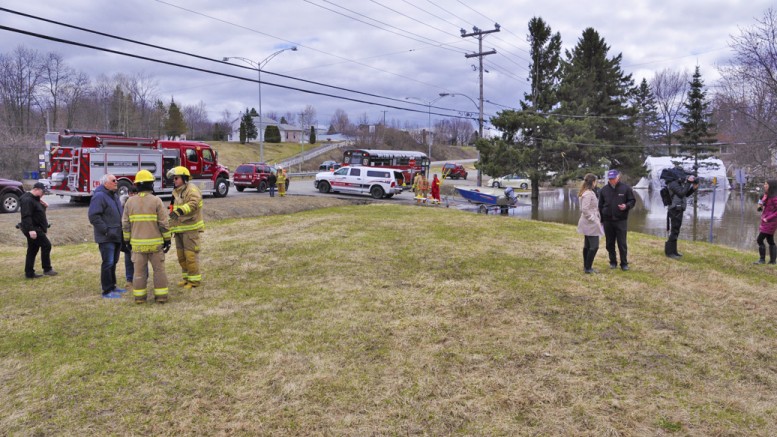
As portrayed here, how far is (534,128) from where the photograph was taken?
40.3 m

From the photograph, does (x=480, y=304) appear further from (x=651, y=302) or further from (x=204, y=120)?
(x=204, y=120)

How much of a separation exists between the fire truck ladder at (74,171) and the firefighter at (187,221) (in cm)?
1502

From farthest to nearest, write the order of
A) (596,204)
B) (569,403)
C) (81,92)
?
(81,92) < (596,204) < (569,403)

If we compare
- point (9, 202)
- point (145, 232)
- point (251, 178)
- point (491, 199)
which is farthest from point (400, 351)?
point (251, 178)

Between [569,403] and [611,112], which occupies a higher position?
[611,112]

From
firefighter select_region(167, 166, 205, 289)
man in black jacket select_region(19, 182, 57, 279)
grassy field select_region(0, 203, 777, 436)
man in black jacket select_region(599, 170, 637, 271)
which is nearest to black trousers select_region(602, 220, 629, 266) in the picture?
man in black jacket select_region(599, 170, 637, 271)

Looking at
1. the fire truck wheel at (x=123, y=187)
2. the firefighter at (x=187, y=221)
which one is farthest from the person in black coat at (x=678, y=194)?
the fire truck wheel at (x=123, y=187)

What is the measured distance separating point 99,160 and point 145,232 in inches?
613

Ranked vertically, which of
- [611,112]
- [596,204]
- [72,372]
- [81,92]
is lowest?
[72,372]

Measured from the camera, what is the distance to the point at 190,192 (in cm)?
791

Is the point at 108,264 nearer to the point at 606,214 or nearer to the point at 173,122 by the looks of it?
the point at 606,214

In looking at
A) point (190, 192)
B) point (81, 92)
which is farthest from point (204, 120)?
point (190, 192)

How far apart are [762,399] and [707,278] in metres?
5.04

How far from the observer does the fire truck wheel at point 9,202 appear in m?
17.4
